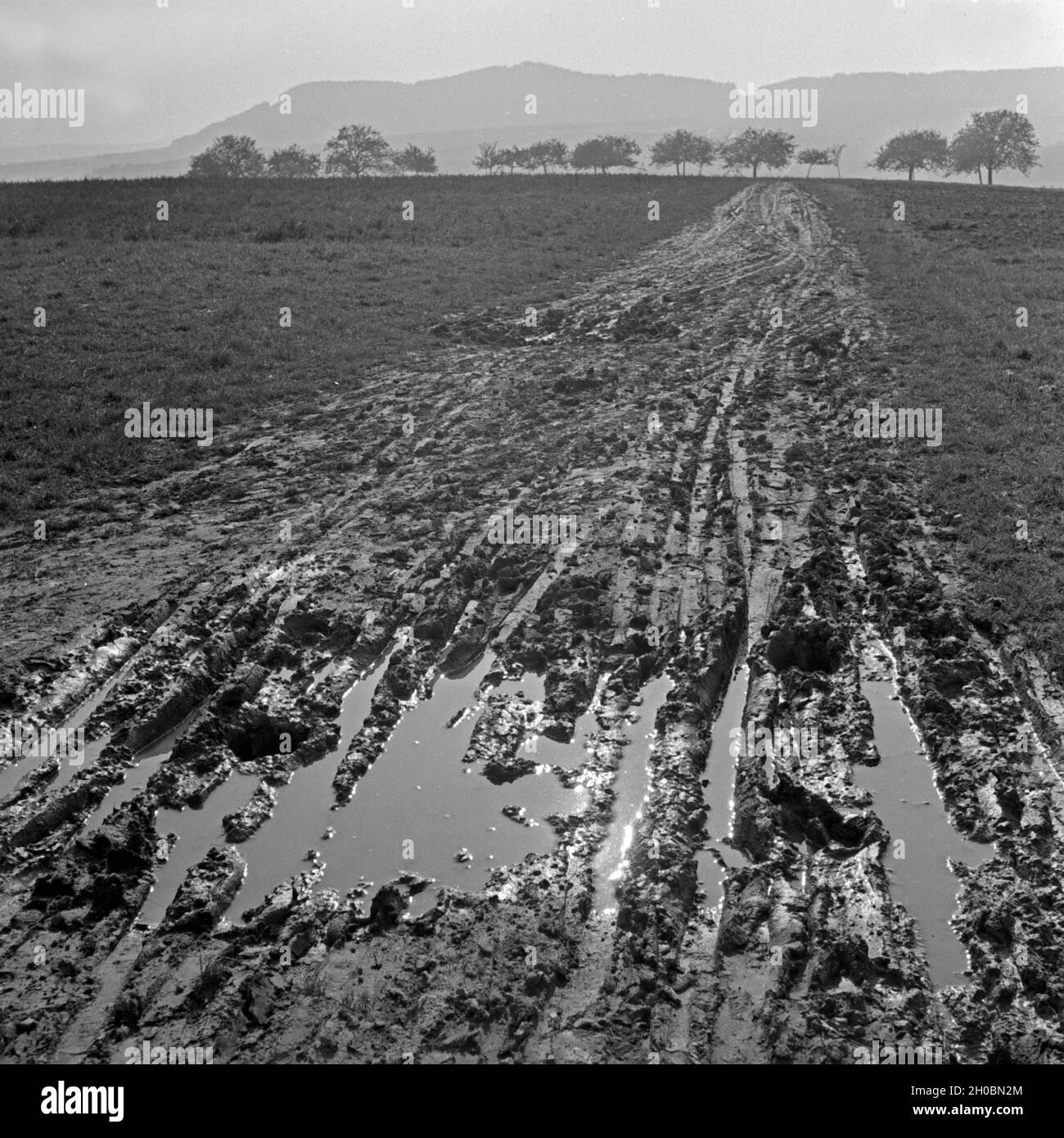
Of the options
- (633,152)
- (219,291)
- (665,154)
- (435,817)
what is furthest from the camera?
(665,154)

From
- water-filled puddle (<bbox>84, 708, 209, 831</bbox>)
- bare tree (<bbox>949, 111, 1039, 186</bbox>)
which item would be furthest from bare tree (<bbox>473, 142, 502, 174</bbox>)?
water-filled puddle (<bbox>84, 708, 209, 831</bbox>)

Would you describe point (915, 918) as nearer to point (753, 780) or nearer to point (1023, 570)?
point (753, 780)

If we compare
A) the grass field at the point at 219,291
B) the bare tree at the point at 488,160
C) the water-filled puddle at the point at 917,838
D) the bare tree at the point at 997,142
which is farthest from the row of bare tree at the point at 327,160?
the water-filled puddle at the point at 917,838

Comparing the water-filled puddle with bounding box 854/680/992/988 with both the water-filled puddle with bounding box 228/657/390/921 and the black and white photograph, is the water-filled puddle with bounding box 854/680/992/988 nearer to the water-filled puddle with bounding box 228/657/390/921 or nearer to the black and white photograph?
the black and white photograph

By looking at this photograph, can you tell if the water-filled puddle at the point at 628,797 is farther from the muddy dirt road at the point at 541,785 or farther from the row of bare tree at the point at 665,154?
the row of bare tree at the point at 665,154

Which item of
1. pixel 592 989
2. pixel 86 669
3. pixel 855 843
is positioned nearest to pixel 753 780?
pixel 855 843

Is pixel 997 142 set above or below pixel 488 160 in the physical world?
below

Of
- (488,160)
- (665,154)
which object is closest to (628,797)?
(488,160)

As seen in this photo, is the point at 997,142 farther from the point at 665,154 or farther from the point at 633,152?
the point at 633,152
